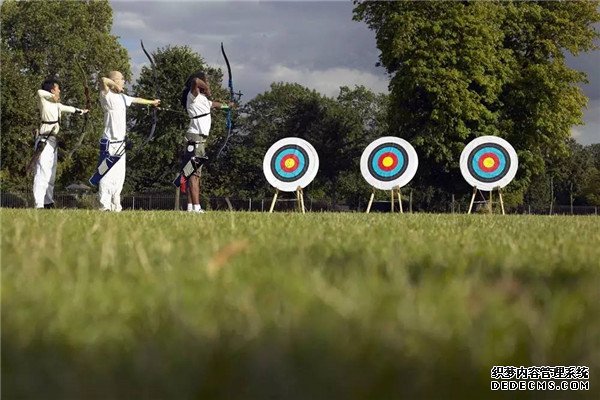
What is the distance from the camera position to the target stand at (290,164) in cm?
2147

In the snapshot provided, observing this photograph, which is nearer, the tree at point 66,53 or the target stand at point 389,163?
the target stand at point 389,163

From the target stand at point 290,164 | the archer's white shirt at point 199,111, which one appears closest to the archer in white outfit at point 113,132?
the archer's white shirt at point 199,111

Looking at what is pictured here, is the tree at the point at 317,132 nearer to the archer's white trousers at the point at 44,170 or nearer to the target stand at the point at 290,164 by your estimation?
the target stand at the point at 290,164

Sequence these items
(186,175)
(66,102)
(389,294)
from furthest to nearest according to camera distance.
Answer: (66,102)
(186,175)
(389,294)

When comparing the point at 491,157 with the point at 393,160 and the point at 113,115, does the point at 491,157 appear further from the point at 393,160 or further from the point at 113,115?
the point at 113,115

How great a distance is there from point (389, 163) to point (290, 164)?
3006mm

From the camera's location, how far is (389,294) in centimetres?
214

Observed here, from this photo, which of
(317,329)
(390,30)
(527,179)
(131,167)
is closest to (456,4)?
(390,30)

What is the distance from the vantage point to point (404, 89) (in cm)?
3381

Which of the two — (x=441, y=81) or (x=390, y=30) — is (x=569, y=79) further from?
(x=390, y=30)

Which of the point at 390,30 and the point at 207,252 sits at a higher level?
the point at 390,30

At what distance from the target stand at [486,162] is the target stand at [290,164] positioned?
4571 mm

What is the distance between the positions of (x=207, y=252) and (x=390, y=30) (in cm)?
3157

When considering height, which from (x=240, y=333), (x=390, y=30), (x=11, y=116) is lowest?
(x=240, y=333)
